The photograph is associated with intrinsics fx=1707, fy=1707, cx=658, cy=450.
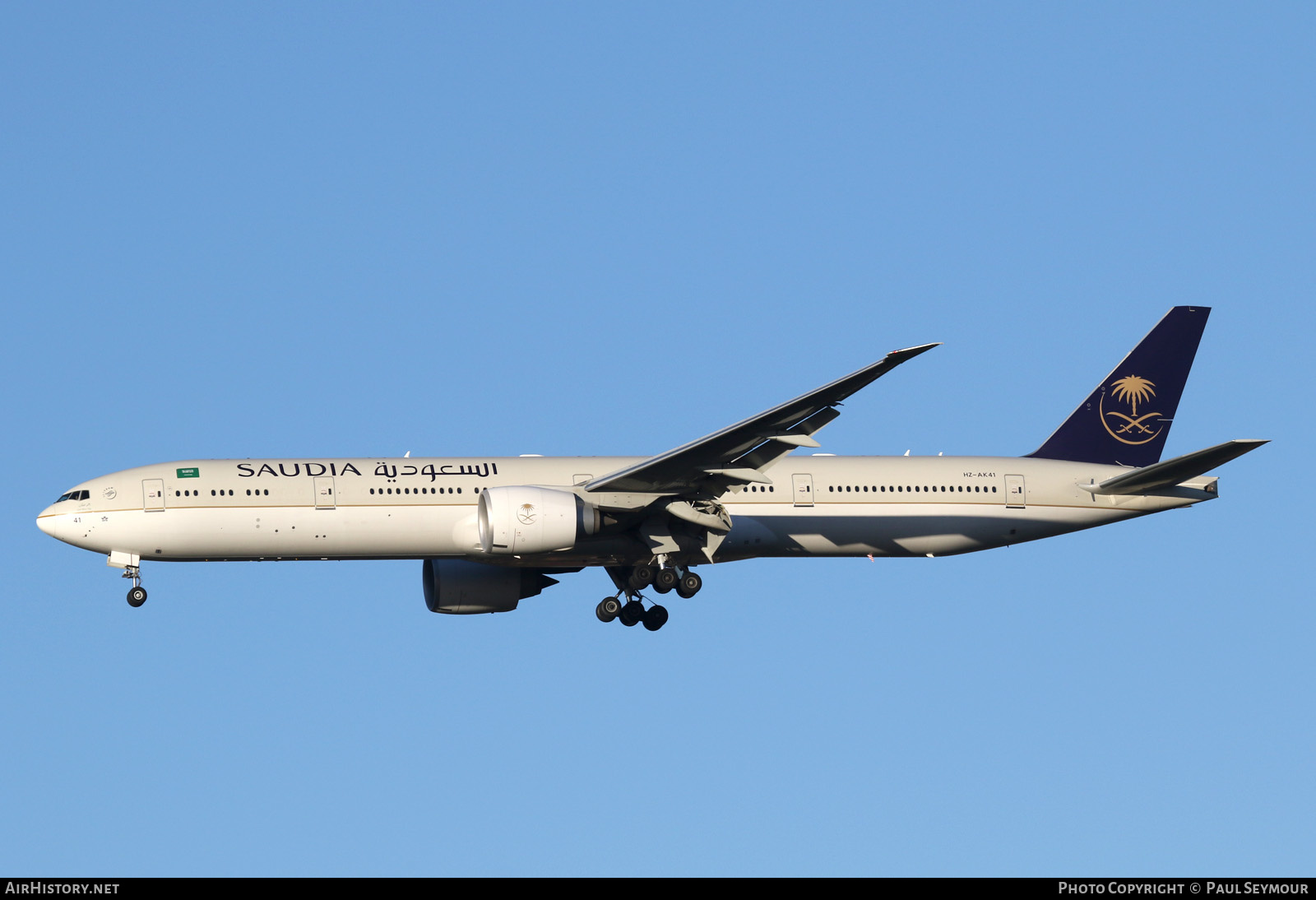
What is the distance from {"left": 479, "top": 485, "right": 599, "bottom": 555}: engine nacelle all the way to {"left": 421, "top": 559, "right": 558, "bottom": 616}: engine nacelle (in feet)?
16.2

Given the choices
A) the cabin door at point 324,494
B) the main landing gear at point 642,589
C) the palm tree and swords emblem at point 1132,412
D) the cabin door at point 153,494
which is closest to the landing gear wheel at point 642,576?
the main landing gear at point 642,589

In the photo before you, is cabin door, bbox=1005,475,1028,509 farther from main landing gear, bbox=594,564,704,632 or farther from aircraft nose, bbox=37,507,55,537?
aircraft nose, bbox=37,507,55,537

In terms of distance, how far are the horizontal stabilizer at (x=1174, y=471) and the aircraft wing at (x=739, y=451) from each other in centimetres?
902

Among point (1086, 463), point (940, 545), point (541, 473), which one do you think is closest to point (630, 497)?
point (541, 473)

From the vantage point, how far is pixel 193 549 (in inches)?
1518

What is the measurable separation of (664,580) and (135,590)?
1214 cm

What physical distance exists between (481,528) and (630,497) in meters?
3.47

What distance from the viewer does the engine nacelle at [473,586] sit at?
141 ft

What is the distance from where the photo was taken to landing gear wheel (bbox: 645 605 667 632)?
1654 inches

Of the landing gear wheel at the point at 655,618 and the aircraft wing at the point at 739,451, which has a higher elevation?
the aircraft wing at the point at 739,451

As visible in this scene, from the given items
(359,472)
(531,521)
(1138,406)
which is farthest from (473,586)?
(1138,406)

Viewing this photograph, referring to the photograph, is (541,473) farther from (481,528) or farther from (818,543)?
(818,543)

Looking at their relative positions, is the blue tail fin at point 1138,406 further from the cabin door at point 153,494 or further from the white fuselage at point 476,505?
the cabin door at point 153,494

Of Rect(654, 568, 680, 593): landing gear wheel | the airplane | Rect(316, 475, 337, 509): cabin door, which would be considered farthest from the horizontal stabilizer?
Rect(316, 475, 337, 509): cabin door
